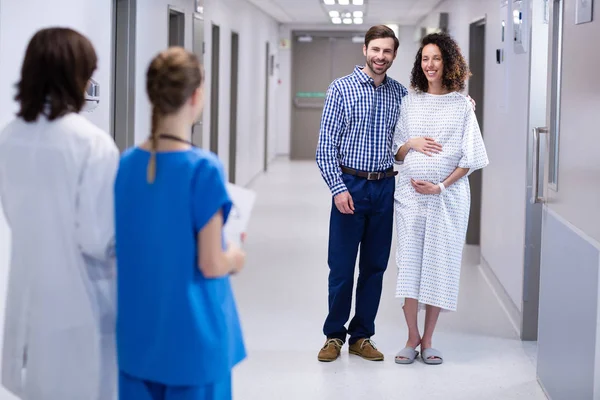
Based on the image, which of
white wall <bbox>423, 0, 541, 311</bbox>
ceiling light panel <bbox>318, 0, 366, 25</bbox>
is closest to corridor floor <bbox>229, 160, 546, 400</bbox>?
white wall <bbox>423, 0, 541, 311</bbox>

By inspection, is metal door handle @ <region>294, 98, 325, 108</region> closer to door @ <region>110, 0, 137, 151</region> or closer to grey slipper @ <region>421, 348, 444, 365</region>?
door @ <region>110, 0, 137, 151</region>

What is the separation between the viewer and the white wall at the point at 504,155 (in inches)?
207

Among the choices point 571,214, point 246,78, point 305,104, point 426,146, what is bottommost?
point 571,214

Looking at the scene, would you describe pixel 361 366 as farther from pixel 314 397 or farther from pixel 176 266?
pixel 176 266

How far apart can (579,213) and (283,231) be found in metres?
5.57

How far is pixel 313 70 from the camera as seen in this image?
17.5 meters

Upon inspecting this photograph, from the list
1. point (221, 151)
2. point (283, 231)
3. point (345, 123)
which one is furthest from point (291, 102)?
point (345, 123)

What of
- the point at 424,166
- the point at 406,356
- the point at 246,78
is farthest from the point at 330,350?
the point at 246,78

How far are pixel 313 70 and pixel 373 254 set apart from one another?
1347cm

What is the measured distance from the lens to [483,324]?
17.1ft

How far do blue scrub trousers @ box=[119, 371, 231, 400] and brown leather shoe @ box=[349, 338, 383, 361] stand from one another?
2.23 metres

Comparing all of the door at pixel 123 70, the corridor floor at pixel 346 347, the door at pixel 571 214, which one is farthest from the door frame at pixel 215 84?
the door at pixel 571 214

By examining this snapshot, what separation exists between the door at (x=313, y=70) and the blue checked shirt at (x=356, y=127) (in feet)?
43.5

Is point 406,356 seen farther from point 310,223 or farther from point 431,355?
point 310,223
